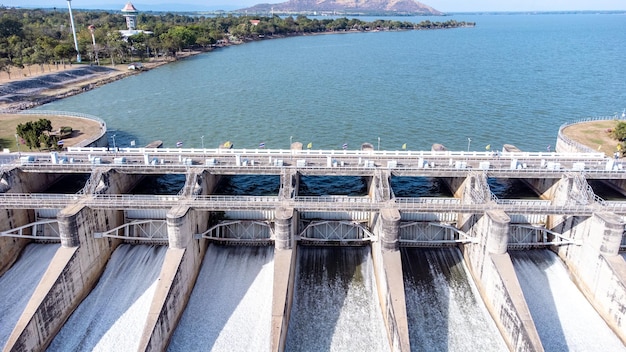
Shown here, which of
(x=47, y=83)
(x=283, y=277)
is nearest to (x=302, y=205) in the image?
(x=283, y=277)

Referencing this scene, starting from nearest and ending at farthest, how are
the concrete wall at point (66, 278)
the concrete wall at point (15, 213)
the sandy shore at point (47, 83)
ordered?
1. the concrete wall at point (66, 278)
2. the concrete wall at point (15, 213)
3. the sandy shore at point (47, 83)

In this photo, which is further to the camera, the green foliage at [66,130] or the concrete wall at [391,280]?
the green foliage at [66,130]

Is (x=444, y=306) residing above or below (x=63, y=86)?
below

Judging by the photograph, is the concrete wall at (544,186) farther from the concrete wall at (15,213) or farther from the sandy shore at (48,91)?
the sandy shore at (48,91)

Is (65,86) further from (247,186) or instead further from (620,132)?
(620,132)

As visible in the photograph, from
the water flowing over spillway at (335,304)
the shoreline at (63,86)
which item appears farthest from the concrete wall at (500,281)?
the shoreline at (63,86)

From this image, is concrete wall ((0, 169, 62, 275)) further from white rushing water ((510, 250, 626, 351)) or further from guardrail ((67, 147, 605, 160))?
white rushing water ((510, 250, 626, 351))

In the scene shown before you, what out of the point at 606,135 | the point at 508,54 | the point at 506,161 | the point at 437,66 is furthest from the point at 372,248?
the point at 508,54

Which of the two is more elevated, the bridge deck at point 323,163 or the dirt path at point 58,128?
the bridge deck at point 323,163
